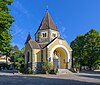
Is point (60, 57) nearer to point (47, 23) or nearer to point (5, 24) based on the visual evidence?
point (47, 23)

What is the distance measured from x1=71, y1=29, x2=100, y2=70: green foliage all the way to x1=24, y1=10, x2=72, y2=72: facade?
594 inches

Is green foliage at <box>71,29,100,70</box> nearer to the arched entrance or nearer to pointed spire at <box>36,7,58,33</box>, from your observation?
the arched entrance

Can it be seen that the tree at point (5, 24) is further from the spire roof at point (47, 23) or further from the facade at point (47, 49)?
the spire roof at point (47, 23)

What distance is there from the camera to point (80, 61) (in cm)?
6581

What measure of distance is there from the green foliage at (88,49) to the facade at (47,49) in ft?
49.5

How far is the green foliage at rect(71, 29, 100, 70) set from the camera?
203 ft

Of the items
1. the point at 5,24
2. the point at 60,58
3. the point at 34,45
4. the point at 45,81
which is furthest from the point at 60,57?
the point at 5,24

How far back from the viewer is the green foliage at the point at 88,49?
61875 millimetres

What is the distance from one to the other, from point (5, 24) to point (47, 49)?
21.5m

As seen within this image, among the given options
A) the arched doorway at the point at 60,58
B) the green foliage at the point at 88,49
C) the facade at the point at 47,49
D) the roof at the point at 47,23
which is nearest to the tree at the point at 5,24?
the facade at the point at 47,49

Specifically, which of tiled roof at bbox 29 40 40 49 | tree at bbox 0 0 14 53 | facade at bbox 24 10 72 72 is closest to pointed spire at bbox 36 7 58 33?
facade at bbox 24 10 72 72

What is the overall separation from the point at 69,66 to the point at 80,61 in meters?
19.4

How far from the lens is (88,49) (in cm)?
6272

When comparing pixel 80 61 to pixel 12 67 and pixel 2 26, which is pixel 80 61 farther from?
pixel 2 26
